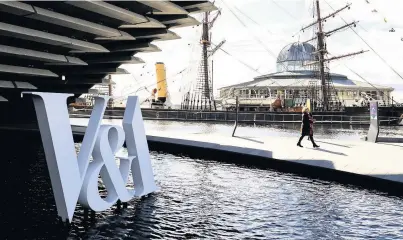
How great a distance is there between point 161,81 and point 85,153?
73098 millimetres

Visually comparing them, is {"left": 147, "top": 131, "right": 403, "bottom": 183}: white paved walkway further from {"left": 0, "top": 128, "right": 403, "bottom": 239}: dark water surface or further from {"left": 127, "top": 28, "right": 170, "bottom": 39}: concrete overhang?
{"left": 127, "top": 28, "right": 170, "bottom": 39}: concrete overhang

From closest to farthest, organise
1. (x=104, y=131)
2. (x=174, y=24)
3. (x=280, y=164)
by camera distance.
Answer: (x=104, y=131) < (x=280, y=164) < (x=174, y=24)

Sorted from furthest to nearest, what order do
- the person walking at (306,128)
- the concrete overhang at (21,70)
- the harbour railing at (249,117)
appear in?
1. the harbour railing at (249,117)
2. the concrete overhang at (21,70)
3. the person walking at (306,128)

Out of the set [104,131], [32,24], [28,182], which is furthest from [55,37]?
[104,131]

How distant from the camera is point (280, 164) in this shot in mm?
15031

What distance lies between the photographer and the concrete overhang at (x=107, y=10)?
1652cm

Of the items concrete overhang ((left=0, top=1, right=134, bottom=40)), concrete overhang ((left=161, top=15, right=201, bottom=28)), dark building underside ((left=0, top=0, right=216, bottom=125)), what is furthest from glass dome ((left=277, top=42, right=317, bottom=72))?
concrete overhang ((left=0, top=1, right=134, bottom=40))

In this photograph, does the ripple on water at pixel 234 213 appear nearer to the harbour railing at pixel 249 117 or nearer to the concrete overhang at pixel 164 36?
the concrete overhang at pixel 164 36

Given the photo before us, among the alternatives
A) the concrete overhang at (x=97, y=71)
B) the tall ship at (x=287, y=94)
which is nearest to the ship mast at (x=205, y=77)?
the tall ship at (x=287, y=94)

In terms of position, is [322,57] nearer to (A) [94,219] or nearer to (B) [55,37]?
(B) [55,37]

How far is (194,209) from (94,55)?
21.4m

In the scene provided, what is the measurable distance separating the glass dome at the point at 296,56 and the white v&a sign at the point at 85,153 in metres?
93.4

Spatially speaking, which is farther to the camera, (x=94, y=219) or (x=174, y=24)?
(x=174, y=24)

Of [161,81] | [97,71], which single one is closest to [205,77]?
[161,81]
